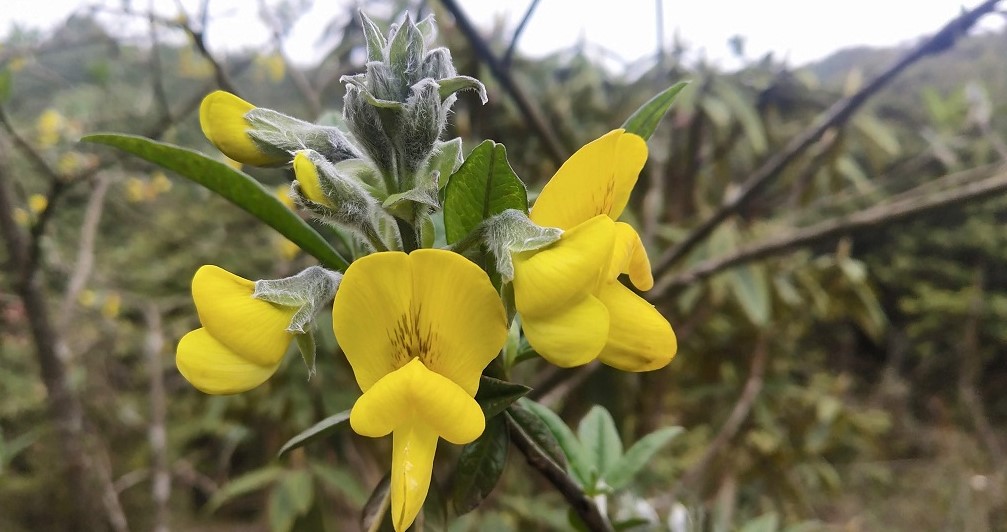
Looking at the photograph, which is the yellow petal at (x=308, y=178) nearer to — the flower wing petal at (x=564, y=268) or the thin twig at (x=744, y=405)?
the flower wing petal at (x=564, y=268)

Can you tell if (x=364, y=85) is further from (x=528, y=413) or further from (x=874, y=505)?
(x=874, y=505)

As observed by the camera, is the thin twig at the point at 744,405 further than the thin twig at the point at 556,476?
Yes

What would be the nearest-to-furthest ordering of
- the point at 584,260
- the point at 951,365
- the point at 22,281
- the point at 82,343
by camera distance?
the point at 584,260, the point at 22,281, the point at 82,343, the point at 951,365

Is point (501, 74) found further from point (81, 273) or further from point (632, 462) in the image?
point (81, 273)

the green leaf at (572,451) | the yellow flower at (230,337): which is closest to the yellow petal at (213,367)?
the yellow flower at (230,337)

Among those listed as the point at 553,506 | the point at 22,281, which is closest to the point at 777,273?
the point at 553,506

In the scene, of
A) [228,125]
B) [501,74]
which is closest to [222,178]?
[228,125]

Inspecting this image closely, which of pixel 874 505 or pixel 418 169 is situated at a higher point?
pixel 418 169
